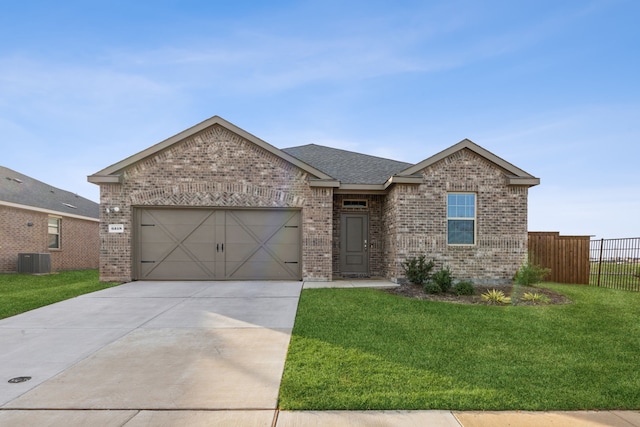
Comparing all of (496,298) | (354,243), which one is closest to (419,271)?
(496,298)

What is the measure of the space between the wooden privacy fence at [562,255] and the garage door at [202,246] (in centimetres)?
1009

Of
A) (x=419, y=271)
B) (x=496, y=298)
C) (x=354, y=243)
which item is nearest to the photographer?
(x=496, y=298)

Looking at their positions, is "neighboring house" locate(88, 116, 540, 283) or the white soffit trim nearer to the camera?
"neighboring house" locate(88, 116, 540, 283)

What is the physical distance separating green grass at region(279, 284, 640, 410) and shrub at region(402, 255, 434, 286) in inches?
110

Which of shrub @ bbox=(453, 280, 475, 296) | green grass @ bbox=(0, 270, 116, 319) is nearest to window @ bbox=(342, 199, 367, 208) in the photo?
shrub @ bbox=(453, 280, 475, 296)

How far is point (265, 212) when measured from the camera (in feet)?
39.8

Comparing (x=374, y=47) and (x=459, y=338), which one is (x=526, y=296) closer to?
(x=459, y=338)

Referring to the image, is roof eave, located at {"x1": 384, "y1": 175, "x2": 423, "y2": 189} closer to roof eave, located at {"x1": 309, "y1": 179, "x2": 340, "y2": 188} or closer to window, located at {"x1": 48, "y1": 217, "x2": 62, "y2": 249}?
roof eave, located at {"x1": 309, "y1": 179, "x2": 340, "y2": 188}

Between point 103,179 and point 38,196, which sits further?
point 38,196

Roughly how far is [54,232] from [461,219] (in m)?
21.1

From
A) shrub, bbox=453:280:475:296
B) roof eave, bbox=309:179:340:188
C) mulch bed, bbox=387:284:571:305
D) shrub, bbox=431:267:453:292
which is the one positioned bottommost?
mulch bed, bbox=387:284:571:305

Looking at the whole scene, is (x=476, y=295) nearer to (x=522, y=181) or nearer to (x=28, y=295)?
(x=522, y=181)

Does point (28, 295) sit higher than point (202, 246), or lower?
lower

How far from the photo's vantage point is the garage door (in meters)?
11.9
